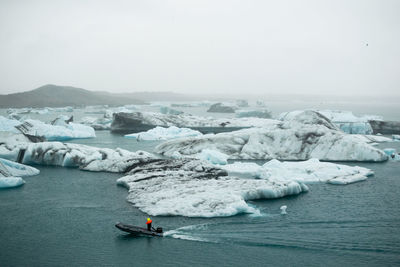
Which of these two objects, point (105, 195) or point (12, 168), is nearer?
point (105, 195)

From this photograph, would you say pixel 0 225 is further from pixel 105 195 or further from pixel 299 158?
pixel 299 158

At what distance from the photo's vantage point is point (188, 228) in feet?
60.5

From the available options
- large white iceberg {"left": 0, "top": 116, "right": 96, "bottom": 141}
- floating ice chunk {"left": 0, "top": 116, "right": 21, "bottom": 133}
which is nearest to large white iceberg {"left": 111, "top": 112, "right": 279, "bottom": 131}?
large white iceberg {"left": 0, "top": 116, "right": 96, "bottom": 141}

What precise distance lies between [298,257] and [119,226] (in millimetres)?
7718

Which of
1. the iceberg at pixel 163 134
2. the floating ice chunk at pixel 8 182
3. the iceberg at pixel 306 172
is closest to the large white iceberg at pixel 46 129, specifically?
the iceberg at pixel 163 134

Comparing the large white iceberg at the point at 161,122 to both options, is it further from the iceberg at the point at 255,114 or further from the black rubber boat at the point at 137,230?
the black rubber boat at the point at 137,230

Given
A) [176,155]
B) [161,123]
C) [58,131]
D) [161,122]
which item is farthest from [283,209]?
[161,122]

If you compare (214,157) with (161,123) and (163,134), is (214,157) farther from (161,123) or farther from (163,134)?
(161,123)

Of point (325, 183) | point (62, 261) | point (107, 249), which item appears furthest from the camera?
point (325, 183)

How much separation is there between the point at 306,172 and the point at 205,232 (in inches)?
512

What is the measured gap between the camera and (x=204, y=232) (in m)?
18.0

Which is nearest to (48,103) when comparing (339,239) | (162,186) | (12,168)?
(12,168)

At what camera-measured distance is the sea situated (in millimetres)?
15578

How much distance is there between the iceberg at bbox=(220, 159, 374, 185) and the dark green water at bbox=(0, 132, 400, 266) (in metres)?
1.98
